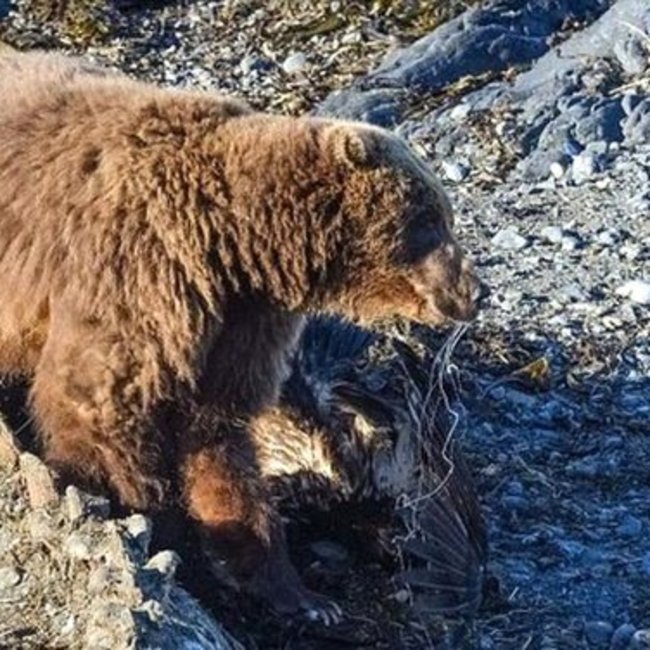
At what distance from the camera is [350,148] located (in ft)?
22.0

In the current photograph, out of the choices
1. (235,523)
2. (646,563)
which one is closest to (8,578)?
(235,523)

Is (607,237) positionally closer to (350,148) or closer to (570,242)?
(570,242)

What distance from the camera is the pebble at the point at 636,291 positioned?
9.20 metres

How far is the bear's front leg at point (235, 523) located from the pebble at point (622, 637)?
909mm

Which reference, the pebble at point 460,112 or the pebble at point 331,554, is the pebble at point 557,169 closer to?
the pebble at point 460,112

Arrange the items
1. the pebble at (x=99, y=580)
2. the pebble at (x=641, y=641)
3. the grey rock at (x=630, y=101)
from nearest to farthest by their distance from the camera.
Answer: the pebble at (x=99, y=580)
the pebble at (x=641, y=641)
the grey rock at (x=630, y=101)

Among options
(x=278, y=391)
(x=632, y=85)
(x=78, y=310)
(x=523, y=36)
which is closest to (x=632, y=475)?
(x=278, y=391)

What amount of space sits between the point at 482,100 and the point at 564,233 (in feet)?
5.50

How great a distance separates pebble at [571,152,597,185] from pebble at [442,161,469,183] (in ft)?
1.73

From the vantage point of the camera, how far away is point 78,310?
6.49m

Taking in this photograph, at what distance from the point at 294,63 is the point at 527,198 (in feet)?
7.12

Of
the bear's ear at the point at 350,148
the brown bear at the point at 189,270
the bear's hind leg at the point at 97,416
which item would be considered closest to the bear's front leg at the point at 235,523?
the brown bear at the point at 189,270

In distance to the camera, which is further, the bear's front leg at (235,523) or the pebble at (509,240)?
the pebble at (509,240)

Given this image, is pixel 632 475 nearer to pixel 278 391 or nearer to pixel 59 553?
pixel 278 391
